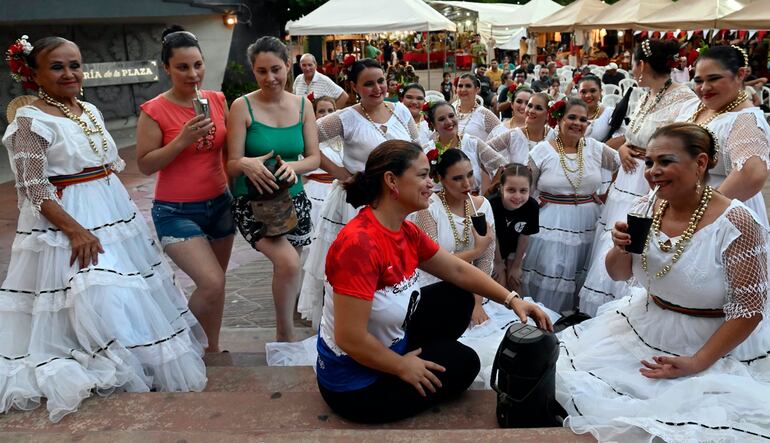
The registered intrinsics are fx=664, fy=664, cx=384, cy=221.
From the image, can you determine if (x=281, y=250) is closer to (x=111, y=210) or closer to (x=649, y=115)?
(x=111, y=210)

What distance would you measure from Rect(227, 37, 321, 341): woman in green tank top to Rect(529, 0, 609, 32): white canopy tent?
14.1 metres

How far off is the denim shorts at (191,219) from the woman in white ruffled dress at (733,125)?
9.36ft

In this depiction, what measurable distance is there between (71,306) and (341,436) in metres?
1.57

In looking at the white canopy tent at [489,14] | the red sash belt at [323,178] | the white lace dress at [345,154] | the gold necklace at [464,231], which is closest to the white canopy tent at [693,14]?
the white canopy tent at [489,14]

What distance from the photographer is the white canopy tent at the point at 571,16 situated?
54.4 ft

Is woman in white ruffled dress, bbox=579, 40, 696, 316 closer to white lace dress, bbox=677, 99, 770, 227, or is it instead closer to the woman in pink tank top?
white lace dress, bbox=677, 99, 770, 227

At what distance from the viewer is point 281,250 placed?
383 centimetres

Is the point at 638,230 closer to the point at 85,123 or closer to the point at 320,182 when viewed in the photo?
the point at 85,123

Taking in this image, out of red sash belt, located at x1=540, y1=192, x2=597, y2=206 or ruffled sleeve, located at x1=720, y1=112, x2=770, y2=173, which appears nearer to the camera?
ruffled sleeve, located at x1=720, y1=112, x2=770, y2=173

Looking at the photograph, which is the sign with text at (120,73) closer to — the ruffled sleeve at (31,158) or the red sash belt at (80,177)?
the red sash belt at (80,177)

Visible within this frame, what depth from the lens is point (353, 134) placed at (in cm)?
460

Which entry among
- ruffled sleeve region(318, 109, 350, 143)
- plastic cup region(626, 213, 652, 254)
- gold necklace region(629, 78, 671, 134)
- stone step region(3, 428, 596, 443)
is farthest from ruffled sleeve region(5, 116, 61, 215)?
gold necklace region(629, 78, 671, 134)

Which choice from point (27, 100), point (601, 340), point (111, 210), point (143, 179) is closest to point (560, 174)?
point (601, 340)

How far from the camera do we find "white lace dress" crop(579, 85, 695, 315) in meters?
4.59
